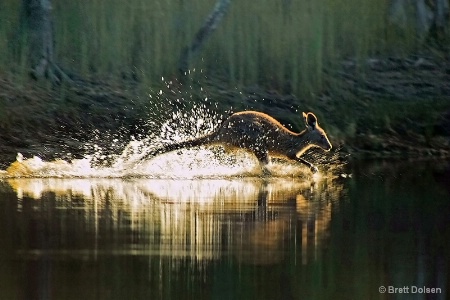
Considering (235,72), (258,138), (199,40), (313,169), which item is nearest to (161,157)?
(258,138)

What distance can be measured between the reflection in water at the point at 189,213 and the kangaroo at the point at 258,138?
68 centimetres

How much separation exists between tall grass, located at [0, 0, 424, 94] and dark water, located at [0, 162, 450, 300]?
20.4 feet

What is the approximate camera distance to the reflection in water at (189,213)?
Result: 9773 mm

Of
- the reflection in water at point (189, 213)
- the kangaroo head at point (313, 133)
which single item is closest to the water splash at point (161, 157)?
the kangaroo head at point (313, 133)

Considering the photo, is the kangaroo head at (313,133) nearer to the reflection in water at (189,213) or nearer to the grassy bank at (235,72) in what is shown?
the reflection in water at (189,213)

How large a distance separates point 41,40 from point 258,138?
5.51 m

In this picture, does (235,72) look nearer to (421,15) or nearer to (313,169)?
(421,15)

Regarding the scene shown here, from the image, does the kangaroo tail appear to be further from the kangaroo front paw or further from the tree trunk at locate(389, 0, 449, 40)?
the tree trunk at locate(389, 0, 449, 40)

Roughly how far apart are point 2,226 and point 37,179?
4052mm

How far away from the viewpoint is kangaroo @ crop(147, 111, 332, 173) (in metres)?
16.2

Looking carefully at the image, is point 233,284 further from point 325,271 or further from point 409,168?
point 409,168

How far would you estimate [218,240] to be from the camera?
10156 mm

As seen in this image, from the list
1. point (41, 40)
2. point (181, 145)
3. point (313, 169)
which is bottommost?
point (313, 169)

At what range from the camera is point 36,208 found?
12.0m
